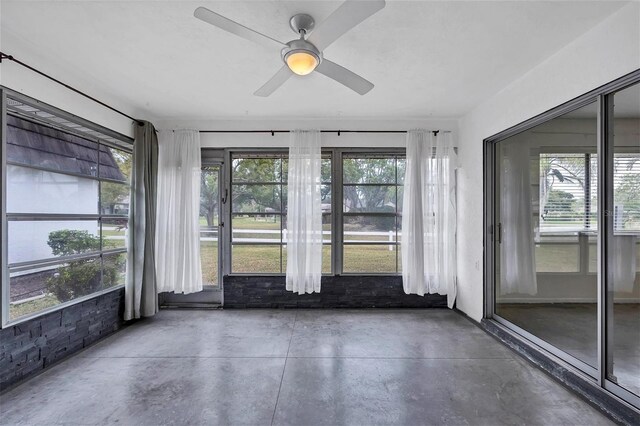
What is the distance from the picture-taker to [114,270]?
127 inches

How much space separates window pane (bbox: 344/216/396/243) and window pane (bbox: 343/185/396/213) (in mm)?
126

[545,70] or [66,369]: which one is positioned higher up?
[545,70]

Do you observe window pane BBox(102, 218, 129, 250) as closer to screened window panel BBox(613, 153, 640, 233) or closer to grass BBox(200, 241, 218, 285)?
grass BBox(200, 241, 218, 285)

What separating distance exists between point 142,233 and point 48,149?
121 cm

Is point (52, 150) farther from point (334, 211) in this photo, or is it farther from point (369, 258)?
point (369, 258)

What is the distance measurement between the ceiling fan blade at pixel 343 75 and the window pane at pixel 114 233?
290 centimetres

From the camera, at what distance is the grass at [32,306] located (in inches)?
86.9

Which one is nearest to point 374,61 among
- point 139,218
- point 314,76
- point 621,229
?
point 314,76

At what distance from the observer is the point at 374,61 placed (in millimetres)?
2334

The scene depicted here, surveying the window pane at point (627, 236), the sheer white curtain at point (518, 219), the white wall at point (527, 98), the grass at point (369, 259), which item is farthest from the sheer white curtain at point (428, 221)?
the window pane at point (627, 236)

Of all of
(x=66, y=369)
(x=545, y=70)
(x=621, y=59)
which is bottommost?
(x=66, y=369)

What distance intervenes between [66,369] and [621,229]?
6.03m

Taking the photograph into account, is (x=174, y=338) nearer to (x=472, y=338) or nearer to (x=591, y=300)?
(x=472, y=338)

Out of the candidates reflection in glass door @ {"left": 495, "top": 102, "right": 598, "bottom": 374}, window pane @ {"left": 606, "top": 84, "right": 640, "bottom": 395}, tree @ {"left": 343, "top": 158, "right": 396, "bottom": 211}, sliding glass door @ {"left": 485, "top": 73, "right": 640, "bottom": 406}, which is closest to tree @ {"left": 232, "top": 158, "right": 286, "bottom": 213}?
tree @ {"left": 343, "top": 158, "right": 396, "bottom": 211}
